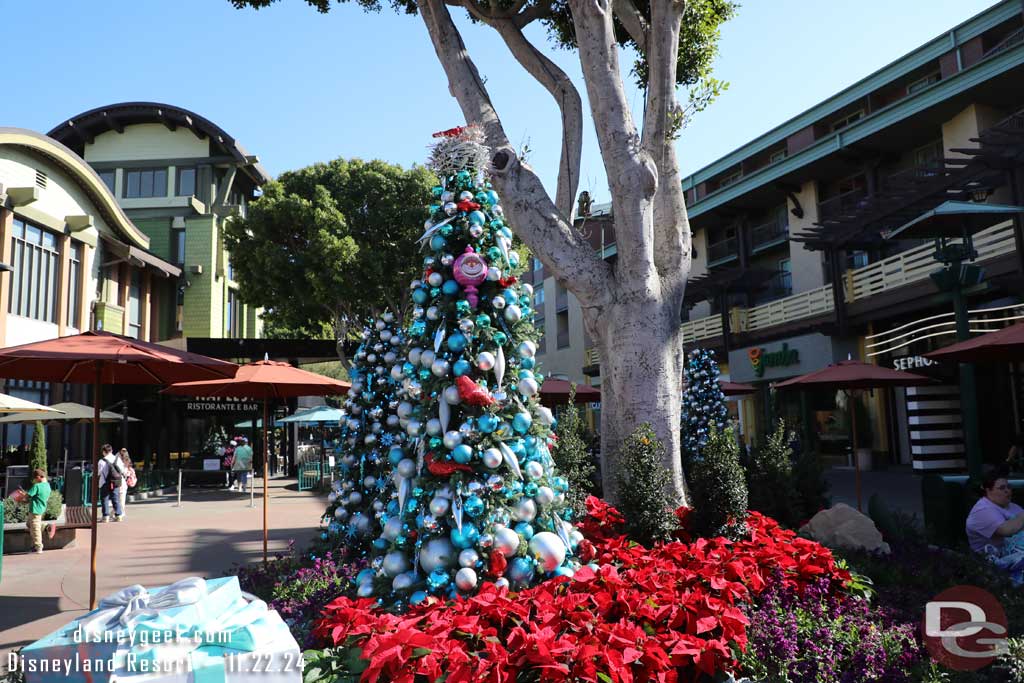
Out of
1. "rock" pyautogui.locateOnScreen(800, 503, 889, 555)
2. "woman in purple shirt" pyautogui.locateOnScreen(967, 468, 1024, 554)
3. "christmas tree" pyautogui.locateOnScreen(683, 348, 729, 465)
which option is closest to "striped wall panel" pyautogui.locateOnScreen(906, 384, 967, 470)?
"christmas tree" pyautogui.locateOnScreen(683, 348, 729, 465)

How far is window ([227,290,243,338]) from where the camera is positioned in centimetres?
3278

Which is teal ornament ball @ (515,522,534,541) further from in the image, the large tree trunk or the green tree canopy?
the green tree canopy

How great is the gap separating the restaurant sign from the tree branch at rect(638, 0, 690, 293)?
2095 cm

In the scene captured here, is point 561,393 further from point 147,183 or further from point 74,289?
point 147,183

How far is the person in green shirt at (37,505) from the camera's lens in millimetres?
10305

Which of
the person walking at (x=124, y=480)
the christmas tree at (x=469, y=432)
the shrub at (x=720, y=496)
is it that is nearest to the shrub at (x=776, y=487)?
the shrub at (x=720, y=496)

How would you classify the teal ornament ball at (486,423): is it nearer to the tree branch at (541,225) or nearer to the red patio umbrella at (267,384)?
the tree branch at (541,225)

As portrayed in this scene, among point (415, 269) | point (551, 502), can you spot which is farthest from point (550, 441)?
point (415, 269)

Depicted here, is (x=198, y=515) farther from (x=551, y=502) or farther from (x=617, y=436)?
(x=551, y=502)

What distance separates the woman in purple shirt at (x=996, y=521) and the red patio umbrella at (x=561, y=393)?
789 cm

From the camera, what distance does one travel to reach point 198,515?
14.9m

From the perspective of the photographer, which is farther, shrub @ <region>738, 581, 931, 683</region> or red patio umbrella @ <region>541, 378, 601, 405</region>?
red patio umbrella @ <region>541, 378, 601, 405</region>

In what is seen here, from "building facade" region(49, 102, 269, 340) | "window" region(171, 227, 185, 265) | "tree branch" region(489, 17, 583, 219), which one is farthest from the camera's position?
"window" region(171, 227, 185, 265)

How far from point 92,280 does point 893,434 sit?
87.3 feet
